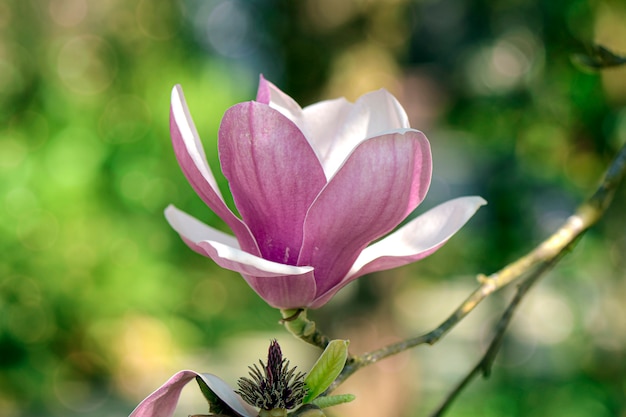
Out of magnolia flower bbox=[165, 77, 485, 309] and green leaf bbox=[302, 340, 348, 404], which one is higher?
magnolia flower bbox=[165, 77, 485, 309]

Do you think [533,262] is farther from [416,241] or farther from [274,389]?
[274,389]

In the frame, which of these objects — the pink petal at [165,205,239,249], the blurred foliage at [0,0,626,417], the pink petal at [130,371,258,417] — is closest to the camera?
the pink petal at [130,371,258,417]

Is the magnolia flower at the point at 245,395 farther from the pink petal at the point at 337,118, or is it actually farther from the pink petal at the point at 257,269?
the pink petal at the point at 337,118

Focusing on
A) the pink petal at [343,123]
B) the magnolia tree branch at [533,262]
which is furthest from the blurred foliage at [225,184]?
the pink petal at [343,123]

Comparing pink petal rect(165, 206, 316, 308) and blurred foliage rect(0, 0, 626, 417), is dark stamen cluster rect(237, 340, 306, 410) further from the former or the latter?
blurred foliage rect(0, 0, 626, 417)

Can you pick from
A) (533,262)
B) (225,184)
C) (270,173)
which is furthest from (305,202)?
(225,184)

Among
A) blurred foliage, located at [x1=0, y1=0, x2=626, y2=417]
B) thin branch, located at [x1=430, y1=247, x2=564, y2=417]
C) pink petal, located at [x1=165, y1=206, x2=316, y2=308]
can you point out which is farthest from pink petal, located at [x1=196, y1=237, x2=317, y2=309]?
blurred foliage, located at [x1=0, y1=0, x2=626, y2=417]
